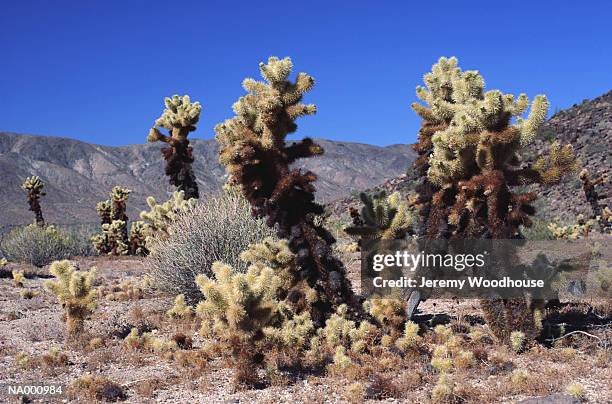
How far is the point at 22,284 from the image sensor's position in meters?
14.0

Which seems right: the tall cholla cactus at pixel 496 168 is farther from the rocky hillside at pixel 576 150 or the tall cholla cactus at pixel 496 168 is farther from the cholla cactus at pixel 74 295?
the rocky hillside at pixel 576 150

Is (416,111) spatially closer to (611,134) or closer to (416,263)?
(416,263)

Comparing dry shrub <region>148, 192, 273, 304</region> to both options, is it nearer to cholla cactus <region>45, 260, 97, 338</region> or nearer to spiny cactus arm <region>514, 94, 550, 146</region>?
cholla cactus <region>45, 260, 97, 338</region>

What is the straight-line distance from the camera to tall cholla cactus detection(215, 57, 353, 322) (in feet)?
23.9

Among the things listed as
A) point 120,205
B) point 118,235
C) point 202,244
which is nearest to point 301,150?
point 202,244

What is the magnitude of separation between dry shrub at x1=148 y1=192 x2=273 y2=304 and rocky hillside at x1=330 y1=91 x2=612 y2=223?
11668 mm

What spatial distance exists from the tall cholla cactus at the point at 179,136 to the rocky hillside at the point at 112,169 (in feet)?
271

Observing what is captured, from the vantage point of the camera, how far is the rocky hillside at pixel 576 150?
24.8m

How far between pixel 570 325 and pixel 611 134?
2671cm

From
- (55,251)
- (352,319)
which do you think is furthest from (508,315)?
(55,251)

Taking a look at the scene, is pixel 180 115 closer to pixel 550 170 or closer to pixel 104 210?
pixel 550 170

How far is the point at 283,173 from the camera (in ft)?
24.1

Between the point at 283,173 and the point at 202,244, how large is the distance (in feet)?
9.15

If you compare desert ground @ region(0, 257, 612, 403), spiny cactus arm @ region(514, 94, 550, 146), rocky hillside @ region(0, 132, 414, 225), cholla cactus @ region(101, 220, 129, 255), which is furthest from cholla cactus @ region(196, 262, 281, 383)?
rocky hillside @ region(0, 132, 414, 225)
